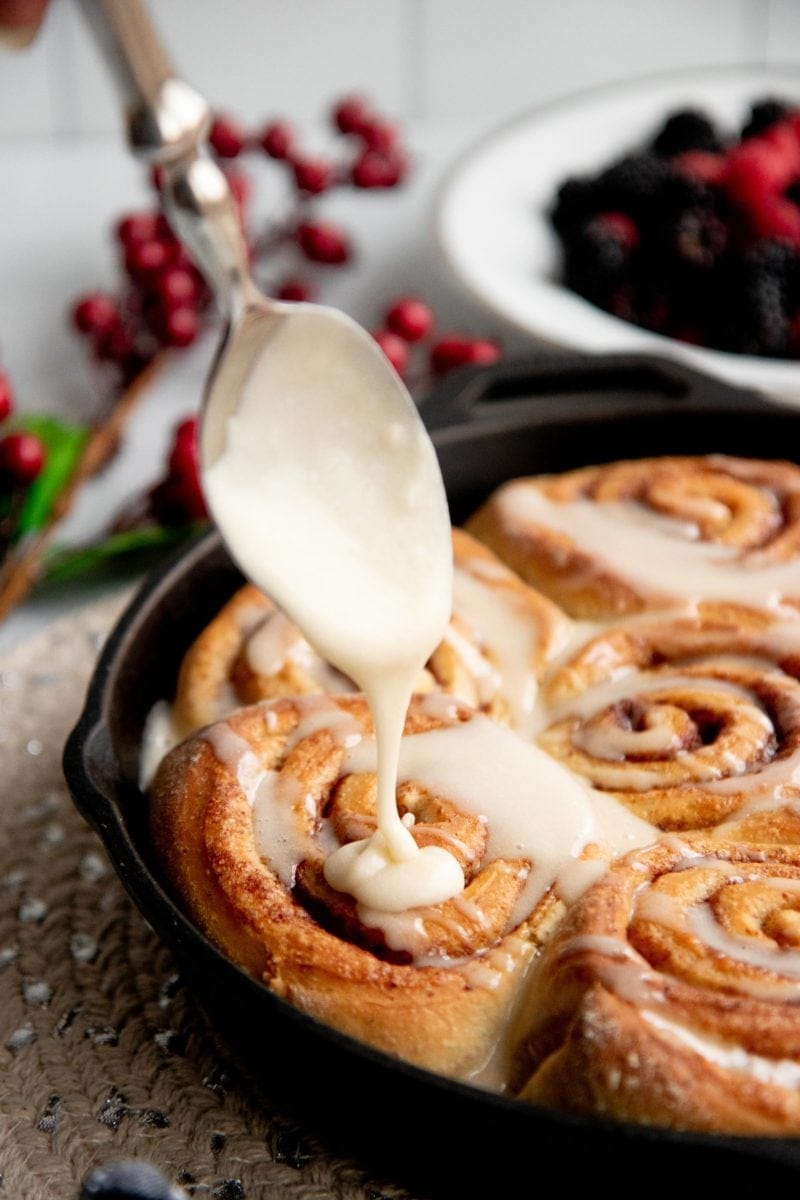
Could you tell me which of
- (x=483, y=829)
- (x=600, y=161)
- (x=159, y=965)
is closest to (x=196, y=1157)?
(x=159, y=965)

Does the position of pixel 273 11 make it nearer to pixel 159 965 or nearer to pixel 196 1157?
pixel 159 965

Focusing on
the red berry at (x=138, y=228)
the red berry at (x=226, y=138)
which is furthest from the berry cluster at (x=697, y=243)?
the red berry at (x=138, y=228)

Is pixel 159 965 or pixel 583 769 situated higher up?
pixel 583 769

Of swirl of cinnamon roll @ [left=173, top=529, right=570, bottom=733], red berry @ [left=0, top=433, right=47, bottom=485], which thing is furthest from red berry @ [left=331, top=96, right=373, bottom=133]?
swirl of cinnamon roll @ [left=173, top=529, right=570, bottom=733]

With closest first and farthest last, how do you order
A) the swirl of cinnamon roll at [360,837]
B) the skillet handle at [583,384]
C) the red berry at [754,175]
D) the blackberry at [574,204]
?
1. the swirl of cinnamon roll at [360,837]
2. the skillet handle at [583,384]
3. the red berry at [754,175]
4. the blackberry at [574,204]

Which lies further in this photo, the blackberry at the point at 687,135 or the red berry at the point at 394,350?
the blackberry at the point at 687,135

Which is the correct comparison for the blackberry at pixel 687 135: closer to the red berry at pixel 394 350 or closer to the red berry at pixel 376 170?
the red berry at pixel 376 170
